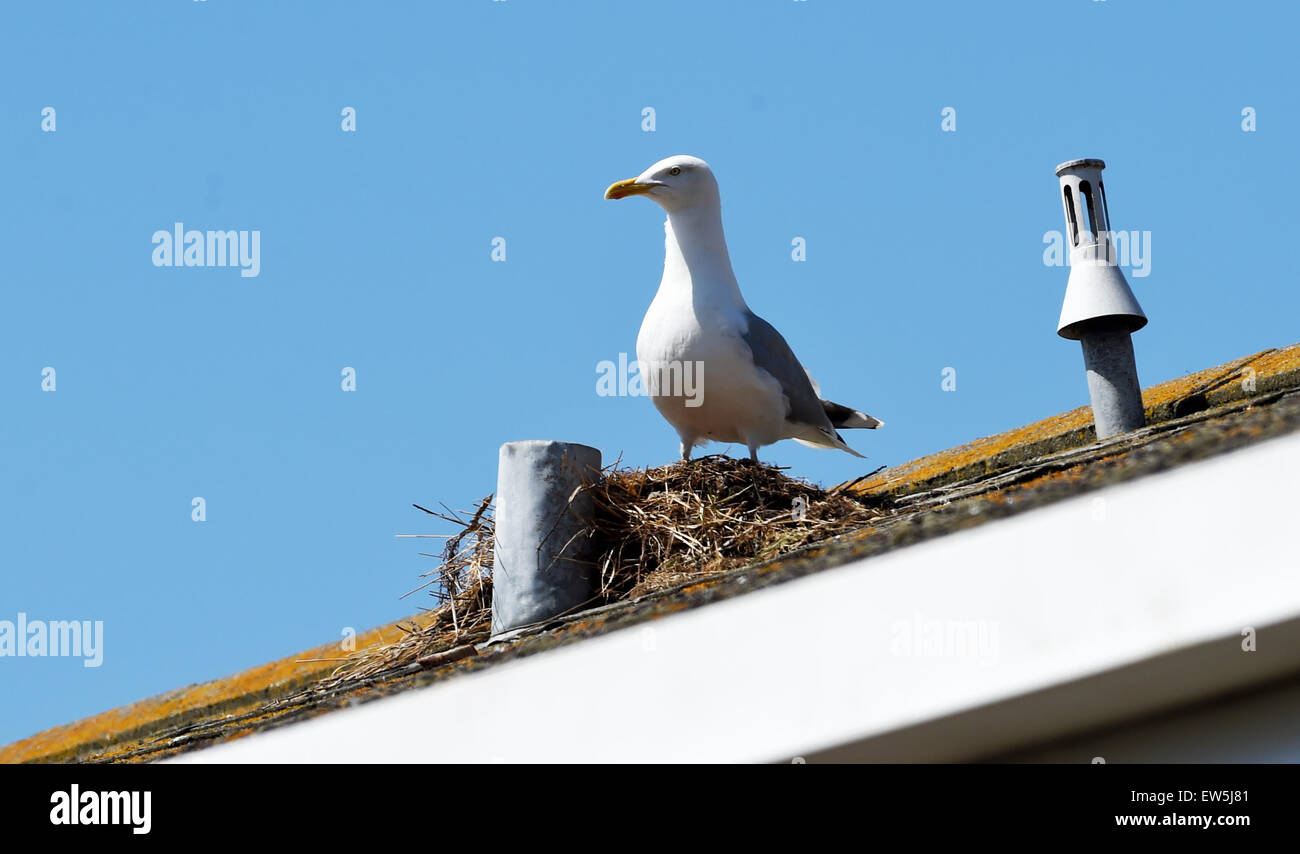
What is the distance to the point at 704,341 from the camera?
211 inches

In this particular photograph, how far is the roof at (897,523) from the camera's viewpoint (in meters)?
2.64

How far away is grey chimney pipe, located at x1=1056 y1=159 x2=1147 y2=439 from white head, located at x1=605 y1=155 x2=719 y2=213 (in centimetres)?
145

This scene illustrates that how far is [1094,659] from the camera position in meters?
2.18

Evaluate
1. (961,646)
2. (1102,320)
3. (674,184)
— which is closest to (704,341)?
(674,184)

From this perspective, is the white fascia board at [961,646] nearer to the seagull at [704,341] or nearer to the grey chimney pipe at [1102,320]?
the seagull at [704,341]

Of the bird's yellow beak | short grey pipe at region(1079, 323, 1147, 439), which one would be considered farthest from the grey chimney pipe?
the bird's yellow beak

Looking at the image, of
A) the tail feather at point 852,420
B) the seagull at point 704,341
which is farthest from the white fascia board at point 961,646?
the tail feather at point 852,420

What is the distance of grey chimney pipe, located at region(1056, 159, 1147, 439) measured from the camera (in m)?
5.37

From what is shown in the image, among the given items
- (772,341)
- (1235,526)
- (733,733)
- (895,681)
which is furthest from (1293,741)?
(772,341)

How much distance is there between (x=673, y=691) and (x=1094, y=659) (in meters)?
0.75

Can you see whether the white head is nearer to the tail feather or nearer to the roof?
the roof

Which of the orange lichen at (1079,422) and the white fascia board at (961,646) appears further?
the orange lichen at (1079,422)

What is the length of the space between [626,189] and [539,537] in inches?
67.4
